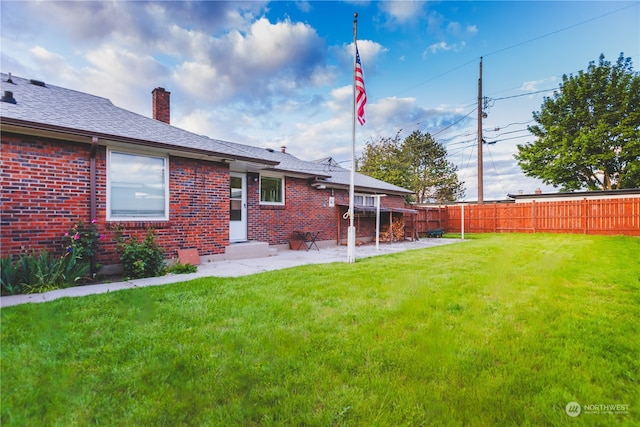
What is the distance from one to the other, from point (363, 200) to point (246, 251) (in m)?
7.76

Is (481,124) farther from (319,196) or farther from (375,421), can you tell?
(375,421)

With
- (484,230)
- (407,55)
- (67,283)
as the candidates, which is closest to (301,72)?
(407,55)

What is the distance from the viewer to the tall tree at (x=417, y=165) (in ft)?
106

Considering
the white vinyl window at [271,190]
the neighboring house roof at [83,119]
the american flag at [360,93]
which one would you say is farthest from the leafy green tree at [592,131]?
the neighboring house roof at [83,119]

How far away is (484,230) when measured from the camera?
18.9 meters

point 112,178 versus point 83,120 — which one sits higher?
point 83,120

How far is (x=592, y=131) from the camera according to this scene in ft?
65.5

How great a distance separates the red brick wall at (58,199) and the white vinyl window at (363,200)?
8190 mm

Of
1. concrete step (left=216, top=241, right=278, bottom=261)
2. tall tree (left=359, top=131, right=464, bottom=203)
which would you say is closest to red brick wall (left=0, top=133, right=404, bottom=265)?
concrete step (left=216, top=241, right=278, bottom=261)

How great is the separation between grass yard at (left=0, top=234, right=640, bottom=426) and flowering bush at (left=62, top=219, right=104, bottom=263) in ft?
5.24

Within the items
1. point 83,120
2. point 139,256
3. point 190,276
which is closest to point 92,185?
point 83,120

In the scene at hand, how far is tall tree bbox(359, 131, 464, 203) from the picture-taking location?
106ft

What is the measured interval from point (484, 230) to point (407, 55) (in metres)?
12.7

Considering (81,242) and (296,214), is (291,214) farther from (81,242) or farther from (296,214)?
(81,242)
